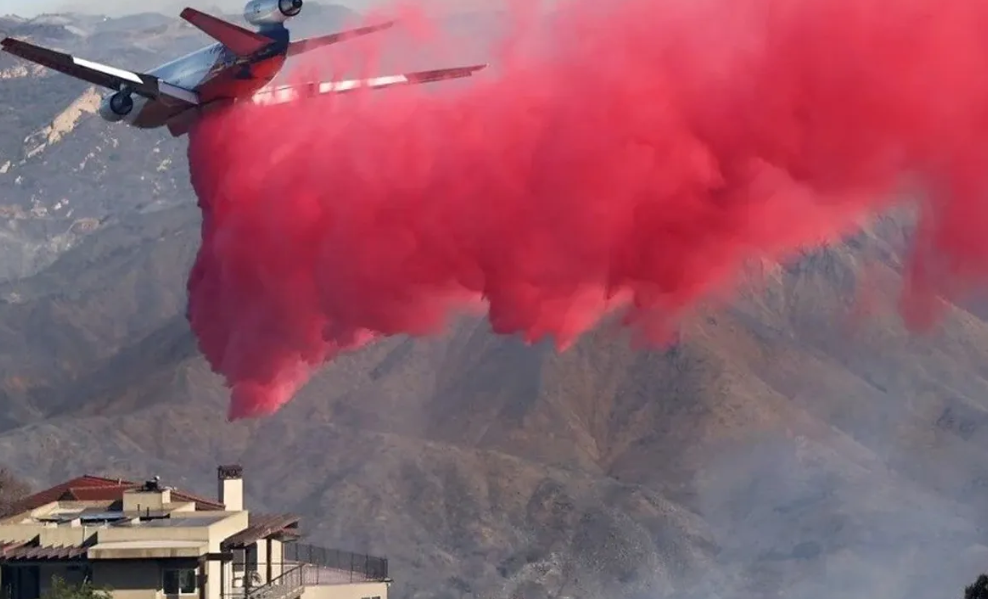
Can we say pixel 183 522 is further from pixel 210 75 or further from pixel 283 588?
pixel 210 75

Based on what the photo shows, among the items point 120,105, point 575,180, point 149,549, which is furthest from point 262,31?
point 149,549

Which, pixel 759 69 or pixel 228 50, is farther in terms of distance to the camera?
pixel 228 50

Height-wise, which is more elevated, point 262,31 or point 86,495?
point 262,31

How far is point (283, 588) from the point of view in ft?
248

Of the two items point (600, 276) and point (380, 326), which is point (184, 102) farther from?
point (600, 276)

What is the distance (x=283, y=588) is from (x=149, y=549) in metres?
9.85

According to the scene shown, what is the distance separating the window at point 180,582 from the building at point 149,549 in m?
0.03

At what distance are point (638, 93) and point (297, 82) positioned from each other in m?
22.6

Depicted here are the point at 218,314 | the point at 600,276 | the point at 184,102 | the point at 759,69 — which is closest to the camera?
the point at 759,69

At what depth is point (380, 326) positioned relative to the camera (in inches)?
3216

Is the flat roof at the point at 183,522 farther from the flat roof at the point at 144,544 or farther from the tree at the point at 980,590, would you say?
the tree at the point at 980,590

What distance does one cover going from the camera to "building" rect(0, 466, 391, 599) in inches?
2628

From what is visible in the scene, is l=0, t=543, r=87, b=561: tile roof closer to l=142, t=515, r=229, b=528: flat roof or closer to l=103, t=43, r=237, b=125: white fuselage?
l=142, t=515, r=229, b=528: flat roof

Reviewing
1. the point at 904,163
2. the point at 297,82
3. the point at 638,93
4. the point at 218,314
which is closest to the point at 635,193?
the point at 638,93
